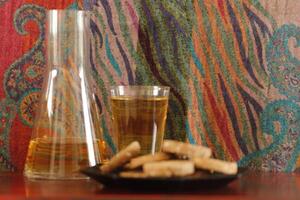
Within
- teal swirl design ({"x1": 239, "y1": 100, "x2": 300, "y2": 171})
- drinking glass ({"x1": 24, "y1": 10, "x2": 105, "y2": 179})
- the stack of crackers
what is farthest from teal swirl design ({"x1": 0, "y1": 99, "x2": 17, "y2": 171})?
teal swirl design ({"x1": 239, "y1": 100, "x2": 300, "y2": 171})

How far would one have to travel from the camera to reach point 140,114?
2.68 ft

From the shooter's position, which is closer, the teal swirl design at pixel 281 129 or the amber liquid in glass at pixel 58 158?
the amber liquid in glass at pixel 58 158

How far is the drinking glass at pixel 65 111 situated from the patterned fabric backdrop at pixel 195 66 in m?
0.09

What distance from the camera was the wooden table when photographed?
2.13 feet

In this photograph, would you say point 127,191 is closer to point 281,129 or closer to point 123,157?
point 123,157

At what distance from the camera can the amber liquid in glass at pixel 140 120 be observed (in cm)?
82

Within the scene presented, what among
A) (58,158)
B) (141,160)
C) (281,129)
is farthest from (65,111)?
Answer: (281,129)

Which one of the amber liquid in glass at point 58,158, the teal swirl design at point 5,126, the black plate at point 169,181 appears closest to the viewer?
the black plate at point 169,181

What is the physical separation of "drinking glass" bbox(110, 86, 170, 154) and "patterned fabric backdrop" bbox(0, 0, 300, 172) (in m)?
0.10

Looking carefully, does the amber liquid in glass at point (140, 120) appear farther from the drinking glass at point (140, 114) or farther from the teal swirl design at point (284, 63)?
the teal swirl design at point (284, 63)

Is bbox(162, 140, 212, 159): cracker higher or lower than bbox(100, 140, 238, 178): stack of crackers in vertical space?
higher

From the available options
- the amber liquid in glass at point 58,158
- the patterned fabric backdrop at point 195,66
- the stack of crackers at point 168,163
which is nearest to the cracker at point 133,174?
the stack of crackers at point 168,163

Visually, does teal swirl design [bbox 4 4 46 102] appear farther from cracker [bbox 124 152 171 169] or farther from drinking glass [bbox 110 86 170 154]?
cracker [bbox 124 152 171 169]

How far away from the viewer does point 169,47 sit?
93cm
